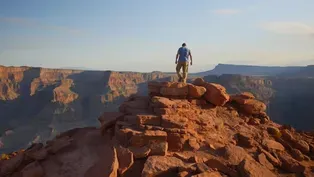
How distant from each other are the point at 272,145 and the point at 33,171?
8.43 metres

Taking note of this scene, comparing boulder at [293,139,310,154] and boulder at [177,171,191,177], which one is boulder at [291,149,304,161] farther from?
boulder at [177,171,191,177]

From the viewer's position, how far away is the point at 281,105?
5800cm

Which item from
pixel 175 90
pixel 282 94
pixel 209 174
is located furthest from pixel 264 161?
pixel 282 94

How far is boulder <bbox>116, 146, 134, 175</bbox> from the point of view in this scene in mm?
7859

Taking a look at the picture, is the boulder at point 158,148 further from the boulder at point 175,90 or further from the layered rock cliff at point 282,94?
the layered rock cliff at point 282,94

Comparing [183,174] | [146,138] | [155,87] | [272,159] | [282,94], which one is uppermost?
[155,87]

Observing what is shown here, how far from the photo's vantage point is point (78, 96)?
80.9 m

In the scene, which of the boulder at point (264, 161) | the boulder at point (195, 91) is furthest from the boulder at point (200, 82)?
the boulder at point (264, 161)

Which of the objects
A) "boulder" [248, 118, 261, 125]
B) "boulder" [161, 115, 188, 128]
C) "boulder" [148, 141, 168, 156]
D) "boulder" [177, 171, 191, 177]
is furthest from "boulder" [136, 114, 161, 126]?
"boulder" [248, 118, 261, 125]

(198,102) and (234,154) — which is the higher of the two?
(198,102)

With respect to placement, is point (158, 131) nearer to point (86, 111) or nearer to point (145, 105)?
point (145, 105)

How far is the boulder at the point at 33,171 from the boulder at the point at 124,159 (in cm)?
261

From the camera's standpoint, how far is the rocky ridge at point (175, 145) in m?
7.95

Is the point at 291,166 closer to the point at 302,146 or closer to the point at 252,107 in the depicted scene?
the point at 302,146
